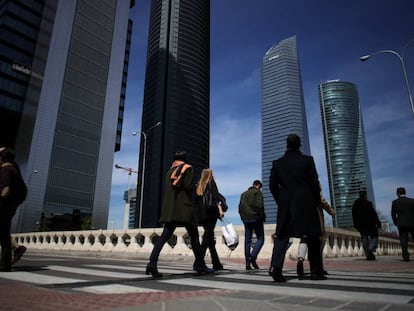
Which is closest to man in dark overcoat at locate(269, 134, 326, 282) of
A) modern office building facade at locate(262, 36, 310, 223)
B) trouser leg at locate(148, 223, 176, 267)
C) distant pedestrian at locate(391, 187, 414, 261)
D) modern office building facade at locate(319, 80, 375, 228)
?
trouser leg at locate(148, 223, 176, 267)

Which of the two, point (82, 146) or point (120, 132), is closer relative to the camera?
point (82, 146)

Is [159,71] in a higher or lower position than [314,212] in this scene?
higher

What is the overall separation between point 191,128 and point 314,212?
429ft

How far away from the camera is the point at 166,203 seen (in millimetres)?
4734

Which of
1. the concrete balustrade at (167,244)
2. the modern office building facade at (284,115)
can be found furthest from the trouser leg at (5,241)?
the modern office building facade at (284,115)

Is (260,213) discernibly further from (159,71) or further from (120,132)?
(159,71)

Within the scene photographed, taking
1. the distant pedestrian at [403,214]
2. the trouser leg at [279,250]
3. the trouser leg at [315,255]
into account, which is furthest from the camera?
the distant pedestrian at [403,214]

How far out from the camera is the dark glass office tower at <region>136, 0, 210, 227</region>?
424 feet

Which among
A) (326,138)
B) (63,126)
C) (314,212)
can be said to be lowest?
(314,212)

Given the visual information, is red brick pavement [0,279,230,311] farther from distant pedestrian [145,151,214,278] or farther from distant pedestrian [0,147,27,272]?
distant pedestrian [0,147,27,272]

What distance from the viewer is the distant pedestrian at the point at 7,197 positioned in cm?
482

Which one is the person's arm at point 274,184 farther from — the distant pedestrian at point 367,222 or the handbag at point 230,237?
the distant pedestrian at point 367,222

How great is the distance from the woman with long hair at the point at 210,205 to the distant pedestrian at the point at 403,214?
6063 millimetres

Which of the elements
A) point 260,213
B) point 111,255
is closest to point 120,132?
point 111,255
